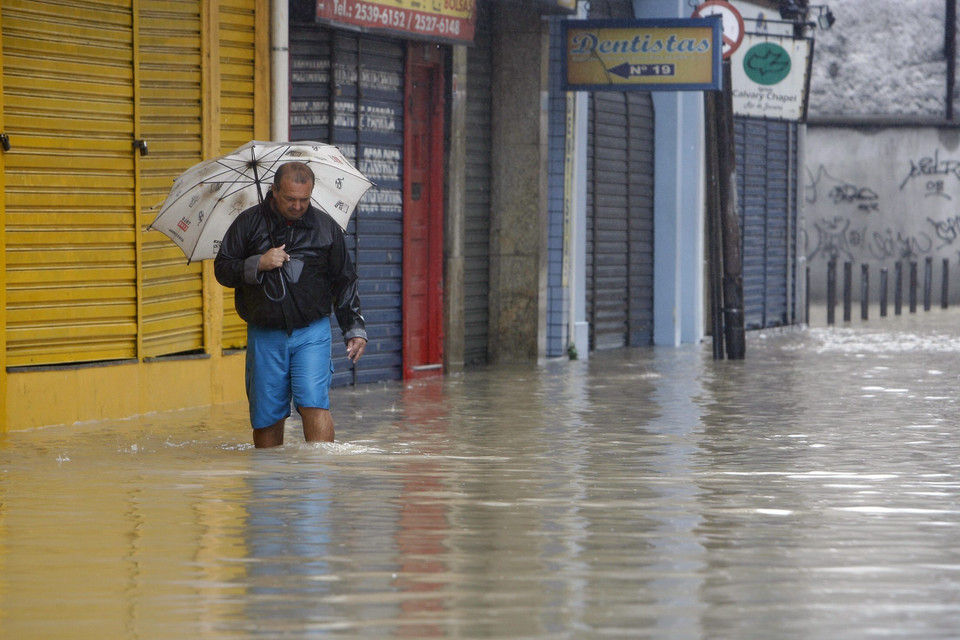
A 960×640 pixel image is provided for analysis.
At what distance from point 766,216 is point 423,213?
9254 millimetres

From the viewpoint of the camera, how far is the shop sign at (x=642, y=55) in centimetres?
1564

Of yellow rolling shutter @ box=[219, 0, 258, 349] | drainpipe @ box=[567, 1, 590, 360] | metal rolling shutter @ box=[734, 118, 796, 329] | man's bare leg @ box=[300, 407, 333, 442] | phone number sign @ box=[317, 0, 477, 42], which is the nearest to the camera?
man's bare leg @ box=[300, 407, 333, 442]

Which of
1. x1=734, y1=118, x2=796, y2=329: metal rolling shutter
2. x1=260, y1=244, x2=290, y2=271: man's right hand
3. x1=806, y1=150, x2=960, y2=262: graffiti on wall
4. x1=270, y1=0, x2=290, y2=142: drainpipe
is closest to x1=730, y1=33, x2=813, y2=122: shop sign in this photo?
x1=734, y1=118, x2=796, y2=329: metal rolling shutter

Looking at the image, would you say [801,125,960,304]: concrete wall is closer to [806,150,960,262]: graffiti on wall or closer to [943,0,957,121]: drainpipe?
[806,150,960,262]: graffiti on wall

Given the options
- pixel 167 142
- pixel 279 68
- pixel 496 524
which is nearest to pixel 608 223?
pixel 279 68

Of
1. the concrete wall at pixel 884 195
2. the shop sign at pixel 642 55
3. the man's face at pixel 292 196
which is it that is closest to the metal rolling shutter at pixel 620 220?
the shop sign at pixel 642 55

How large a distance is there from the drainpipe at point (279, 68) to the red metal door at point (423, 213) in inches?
83.2

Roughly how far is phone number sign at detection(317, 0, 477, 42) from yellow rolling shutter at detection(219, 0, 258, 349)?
26.2 inches

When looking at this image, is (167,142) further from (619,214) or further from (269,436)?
(619,214)

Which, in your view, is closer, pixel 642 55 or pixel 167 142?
pixel 167 142

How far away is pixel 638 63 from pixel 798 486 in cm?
853

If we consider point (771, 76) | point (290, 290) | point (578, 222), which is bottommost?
point (290, 290)

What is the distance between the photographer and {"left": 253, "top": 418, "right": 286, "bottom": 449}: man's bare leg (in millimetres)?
8883

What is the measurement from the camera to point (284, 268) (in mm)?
8414
